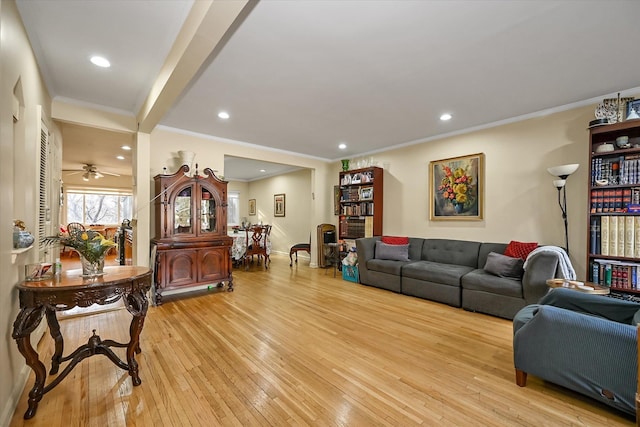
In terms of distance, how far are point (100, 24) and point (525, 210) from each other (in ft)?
16.4

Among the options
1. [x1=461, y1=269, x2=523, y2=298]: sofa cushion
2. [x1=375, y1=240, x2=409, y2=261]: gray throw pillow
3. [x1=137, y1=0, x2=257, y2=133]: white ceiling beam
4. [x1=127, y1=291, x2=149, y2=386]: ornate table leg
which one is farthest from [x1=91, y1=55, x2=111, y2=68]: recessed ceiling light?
[x1=461, y1=269, x2=523, y2=298]: sofa cushion

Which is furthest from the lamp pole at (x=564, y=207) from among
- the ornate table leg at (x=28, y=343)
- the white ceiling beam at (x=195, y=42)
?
the ornate table leg at (x=28, y=343)

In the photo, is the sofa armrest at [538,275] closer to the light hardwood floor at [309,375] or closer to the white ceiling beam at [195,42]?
the light hardwood floor at [309,375]

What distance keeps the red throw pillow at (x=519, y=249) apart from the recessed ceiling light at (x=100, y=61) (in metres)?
5.02

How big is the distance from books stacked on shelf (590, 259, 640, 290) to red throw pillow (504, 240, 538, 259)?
578 mm

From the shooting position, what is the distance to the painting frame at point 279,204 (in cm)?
857

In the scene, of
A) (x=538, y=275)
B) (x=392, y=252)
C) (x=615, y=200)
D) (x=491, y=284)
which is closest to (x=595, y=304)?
(x=538, y=275)

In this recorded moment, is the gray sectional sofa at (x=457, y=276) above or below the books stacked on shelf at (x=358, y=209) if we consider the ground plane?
below

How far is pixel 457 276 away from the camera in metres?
3.72

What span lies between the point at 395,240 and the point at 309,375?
335 centimetres

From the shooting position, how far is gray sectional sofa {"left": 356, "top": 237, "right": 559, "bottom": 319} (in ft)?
10.2

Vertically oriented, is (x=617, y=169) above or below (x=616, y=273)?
above

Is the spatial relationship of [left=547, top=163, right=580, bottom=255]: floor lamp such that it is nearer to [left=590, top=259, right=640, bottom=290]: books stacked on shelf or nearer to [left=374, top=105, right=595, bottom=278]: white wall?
[left=374, top=105, right=595, bottom=278]: white wall

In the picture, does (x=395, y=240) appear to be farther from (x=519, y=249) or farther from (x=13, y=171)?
(x=13, y=171)
